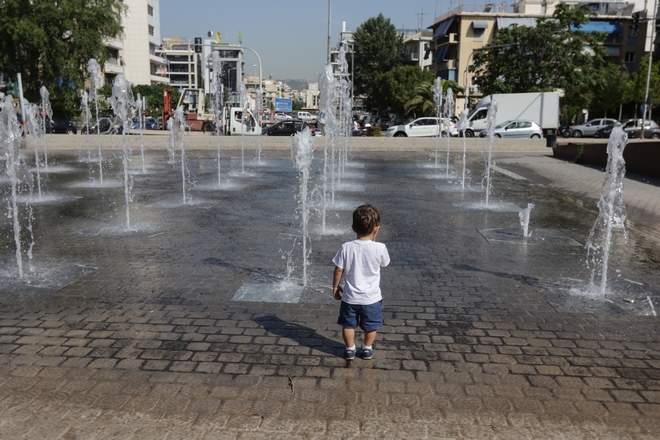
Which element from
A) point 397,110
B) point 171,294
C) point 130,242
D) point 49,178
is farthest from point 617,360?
point 397,110

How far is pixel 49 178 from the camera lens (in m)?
15.8

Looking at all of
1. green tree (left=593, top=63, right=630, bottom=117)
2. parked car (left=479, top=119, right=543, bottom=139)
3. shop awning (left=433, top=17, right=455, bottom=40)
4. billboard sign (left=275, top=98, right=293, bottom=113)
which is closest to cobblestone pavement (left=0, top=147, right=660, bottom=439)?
parked car (left=479, top=119, right=543, bottom=139)

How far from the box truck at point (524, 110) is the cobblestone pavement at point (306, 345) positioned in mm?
29849

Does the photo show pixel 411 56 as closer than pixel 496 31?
No

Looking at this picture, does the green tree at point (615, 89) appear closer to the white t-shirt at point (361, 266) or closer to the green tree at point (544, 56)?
the green tree at point (544, 56)

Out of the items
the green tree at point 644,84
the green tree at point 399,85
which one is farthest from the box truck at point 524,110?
the green tree at point 399,85

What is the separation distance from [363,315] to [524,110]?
119 ft

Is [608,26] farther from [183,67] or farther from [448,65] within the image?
[183,67]

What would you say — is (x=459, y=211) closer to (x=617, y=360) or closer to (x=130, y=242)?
(x=130, y=242)

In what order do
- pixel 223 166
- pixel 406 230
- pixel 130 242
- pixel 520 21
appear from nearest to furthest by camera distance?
pixel 130 242 → pixel 406 230 → pixel 223 166 → pixel 520 21

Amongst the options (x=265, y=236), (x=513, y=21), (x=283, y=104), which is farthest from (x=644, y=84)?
(x=283, y=104)

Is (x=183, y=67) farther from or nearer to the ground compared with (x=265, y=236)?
farther from the ground

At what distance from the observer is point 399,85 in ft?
186

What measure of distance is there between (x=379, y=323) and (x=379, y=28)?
220 feet
